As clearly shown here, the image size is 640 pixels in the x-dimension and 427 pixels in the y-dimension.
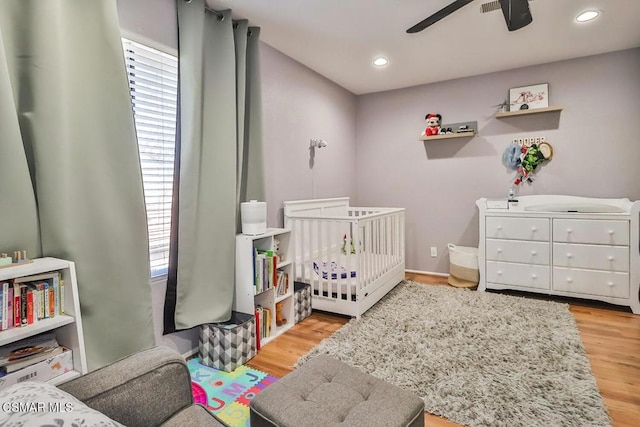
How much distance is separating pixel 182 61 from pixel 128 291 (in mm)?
1375

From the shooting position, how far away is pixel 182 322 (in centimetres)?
210

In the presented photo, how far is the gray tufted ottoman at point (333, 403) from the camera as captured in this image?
1.08 m

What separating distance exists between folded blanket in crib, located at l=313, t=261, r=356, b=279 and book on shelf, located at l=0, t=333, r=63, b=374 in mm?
1818

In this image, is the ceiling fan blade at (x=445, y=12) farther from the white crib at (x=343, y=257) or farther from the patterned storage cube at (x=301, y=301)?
the patterned storage cube at (x=301, y=301)

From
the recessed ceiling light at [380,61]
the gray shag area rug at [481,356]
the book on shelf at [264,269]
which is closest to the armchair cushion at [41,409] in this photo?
the gray shag area rug at [481,356]

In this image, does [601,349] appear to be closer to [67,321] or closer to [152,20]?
[67,321]

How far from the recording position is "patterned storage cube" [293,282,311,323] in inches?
108

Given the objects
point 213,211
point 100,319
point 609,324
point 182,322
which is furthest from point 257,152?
point 609,324

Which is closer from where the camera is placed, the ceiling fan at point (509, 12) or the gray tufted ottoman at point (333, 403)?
the gray tufted ottoman at point (333, 403)

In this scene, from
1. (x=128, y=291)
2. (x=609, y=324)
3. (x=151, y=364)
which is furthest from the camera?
(x=609, y=324)

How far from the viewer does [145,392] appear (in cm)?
99

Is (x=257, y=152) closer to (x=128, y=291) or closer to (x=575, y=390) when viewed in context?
(x=128, y=291)

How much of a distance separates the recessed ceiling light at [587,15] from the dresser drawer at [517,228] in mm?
1576

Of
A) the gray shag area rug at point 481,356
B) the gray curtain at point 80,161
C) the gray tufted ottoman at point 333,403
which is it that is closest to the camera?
the gray tufted ottoman at point 333,403
